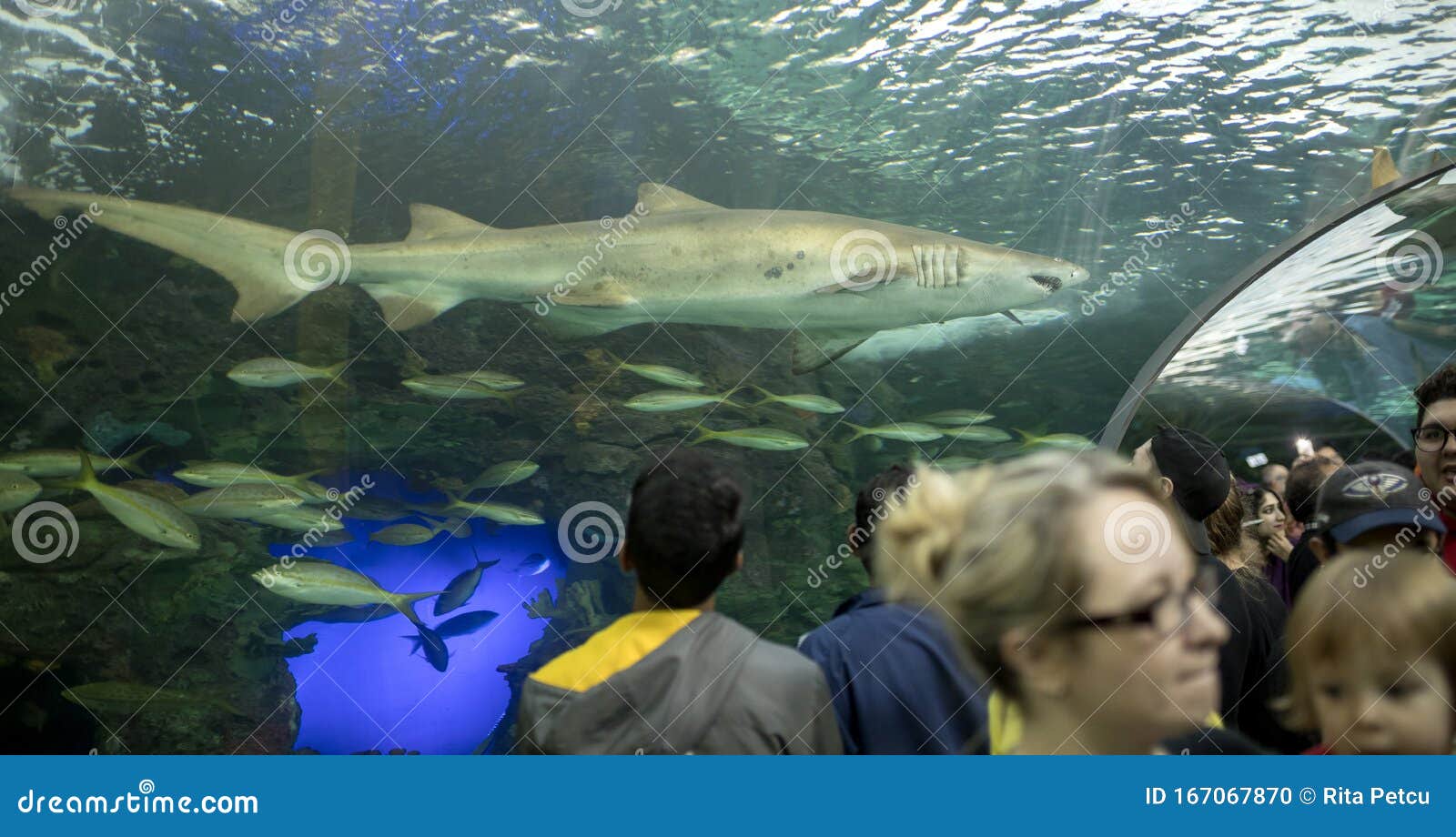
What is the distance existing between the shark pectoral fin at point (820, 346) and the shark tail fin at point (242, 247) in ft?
13.4

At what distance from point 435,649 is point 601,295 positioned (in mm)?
3863

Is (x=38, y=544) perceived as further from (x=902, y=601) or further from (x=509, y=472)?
(x=902, y=601)

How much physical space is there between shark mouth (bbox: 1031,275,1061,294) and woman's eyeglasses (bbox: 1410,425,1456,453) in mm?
4393

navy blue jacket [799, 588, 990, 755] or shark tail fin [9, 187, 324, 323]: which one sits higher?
shark tail fin [9, 187, 324, 323]

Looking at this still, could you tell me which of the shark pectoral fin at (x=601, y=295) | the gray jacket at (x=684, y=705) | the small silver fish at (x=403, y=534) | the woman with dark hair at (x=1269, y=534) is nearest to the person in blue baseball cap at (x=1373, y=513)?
the woman with dark hair at (x=1269, y=534)

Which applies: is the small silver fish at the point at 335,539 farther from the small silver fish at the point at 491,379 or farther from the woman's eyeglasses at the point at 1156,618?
the woman's eyeglasses at the point at 1156,618

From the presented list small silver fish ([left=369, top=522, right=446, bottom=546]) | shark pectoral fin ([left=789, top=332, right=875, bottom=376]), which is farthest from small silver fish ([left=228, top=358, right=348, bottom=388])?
shark pectoral fin ([left=789, top=332, right=875, bottom=376])

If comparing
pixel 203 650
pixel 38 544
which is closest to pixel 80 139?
pixel 38 544

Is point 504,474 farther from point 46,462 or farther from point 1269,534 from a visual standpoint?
point 1269,534

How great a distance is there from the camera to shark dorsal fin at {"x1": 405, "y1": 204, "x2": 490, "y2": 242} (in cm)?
645

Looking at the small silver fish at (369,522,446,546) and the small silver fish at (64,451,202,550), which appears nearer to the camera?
the small silver fish at (64,451,202,550)

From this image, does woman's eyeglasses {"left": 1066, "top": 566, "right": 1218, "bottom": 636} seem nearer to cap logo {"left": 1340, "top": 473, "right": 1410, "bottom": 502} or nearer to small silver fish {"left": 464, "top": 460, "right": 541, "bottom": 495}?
cap logo {"left": 1340, "top": 473, "right": 1410, "bottom": 502}

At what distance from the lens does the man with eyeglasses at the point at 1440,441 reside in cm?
269

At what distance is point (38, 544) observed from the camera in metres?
7.20
